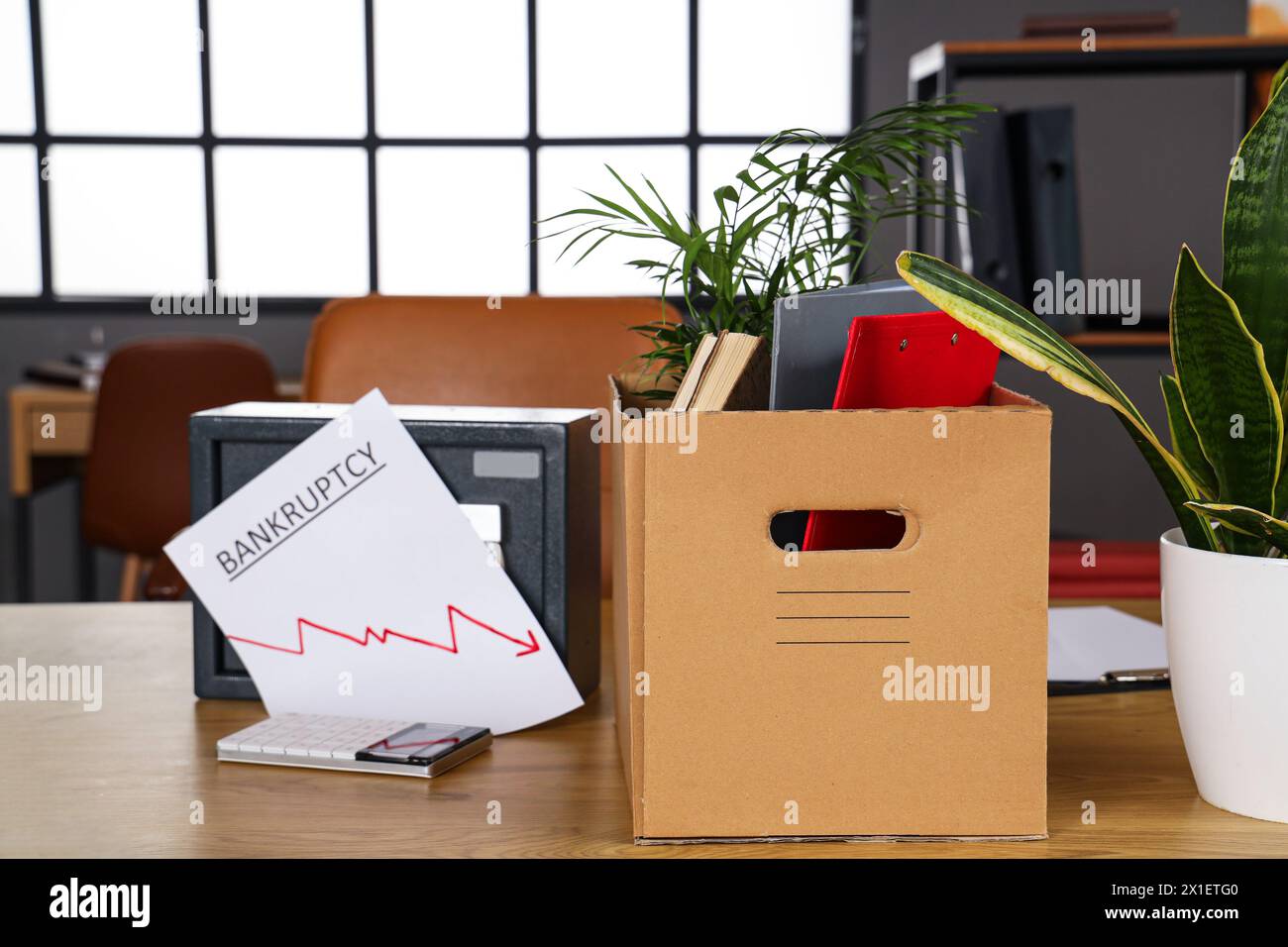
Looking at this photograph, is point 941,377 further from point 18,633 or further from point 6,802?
point 18,633

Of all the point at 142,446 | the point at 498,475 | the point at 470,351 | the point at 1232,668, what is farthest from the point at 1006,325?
the point at 142,446

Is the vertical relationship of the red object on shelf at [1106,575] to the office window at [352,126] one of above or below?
below

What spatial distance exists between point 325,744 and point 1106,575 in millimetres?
865

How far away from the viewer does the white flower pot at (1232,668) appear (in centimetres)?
63

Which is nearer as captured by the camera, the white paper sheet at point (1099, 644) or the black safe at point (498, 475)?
the black safe at point (498, 475)

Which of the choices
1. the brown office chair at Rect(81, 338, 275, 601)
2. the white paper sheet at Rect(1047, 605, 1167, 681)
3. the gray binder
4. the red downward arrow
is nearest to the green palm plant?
the gray binder

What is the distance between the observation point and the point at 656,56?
4441mm

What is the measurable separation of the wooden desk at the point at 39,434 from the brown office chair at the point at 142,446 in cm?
37

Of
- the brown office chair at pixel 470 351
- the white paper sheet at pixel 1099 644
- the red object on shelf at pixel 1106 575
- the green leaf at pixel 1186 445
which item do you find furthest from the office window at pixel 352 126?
the green leaf at pixel 1186 445

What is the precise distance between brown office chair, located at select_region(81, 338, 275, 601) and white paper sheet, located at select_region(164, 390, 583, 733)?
2.25m

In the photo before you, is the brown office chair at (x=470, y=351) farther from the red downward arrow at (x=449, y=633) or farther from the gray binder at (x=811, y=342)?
the gray binder at (x=811, y=342)
